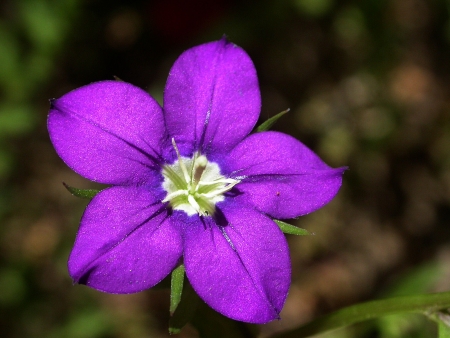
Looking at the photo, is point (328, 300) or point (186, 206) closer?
point (186, 206)

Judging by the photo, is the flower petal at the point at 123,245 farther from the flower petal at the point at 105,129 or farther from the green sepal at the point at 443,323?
the green sepal at the point at 443,323

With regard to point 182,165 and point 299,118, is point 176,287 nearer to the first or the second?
point 182,165

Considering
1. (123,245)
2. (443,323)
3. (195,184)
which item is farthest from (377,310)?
(123,245)

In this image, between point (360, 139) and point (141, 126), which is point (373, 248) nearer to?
point (360, 139)

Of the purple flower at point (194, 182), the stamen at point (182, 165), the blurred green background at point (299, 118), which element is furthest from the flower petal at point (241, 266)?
the blurred green background at point (299, 118)

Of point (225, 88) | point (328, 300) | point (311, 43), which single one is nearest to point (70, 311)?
point (328, 300)

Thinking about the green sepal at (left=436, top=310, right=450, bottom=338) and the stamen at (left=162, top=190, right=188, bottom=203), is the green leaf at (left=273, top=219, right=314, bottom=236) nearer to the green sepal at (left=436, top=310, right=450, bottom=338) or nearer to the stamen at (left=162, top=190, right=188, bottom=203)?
the stamen at (left=162, top=190, right=188, bottom=203)

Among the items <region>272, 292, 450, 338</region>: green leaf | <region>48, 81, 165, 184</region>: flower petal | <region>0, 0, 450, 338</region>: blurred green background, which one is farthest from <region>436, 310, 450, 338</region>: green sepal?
<region>0, 0, 450, 338</region>: blurred green background
